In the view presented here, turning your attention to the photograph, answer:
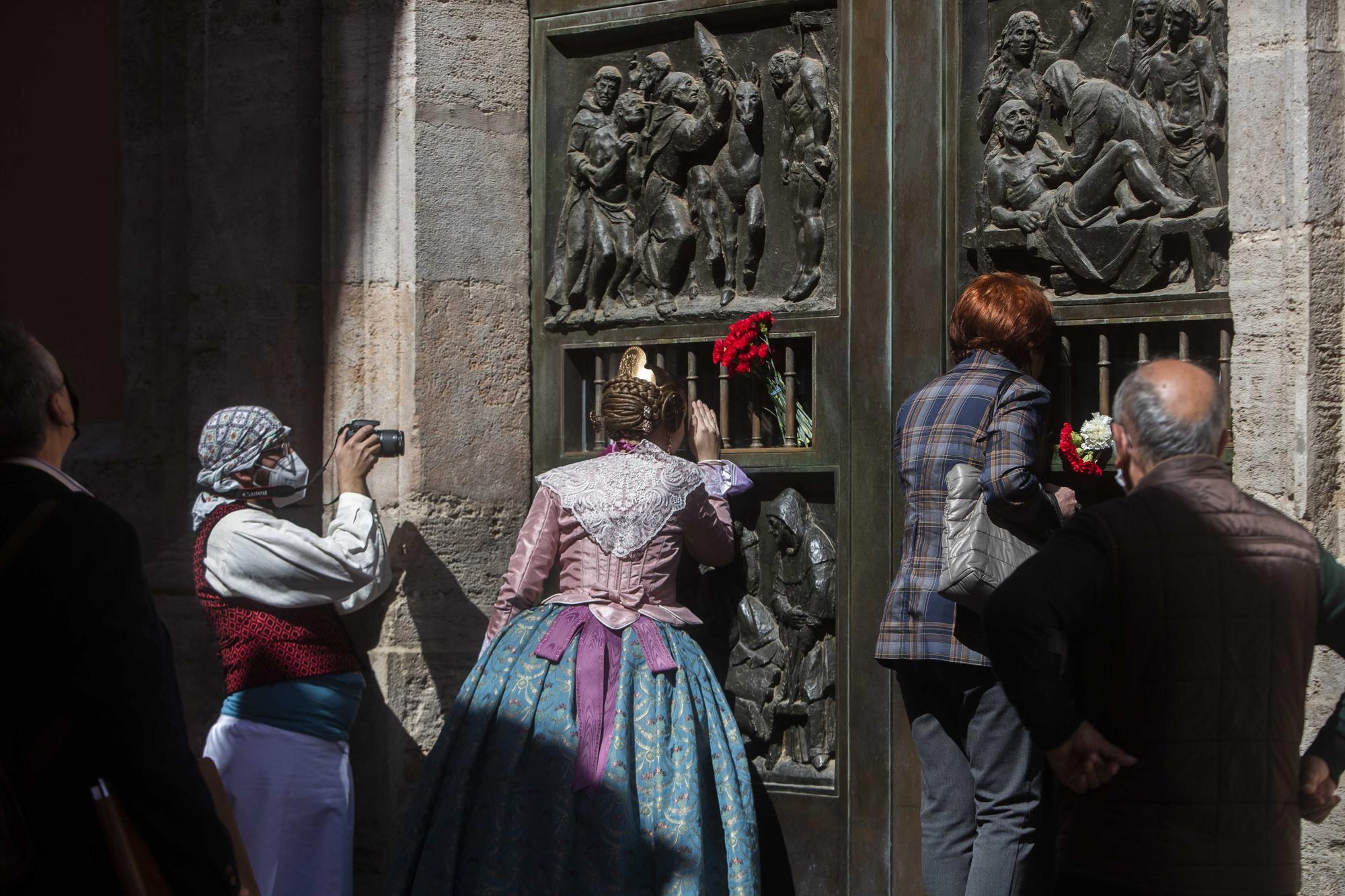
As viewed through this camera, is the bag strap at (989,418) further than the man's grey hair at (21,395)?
Yes

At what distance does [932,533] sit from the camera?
144 inches

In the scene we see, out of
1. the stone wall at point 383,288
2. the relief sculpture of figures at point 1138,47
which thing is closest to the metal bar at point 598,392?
the stone wall at point 383,288

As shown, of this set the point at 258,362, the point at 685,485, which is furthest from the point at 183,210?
the point at 685,485

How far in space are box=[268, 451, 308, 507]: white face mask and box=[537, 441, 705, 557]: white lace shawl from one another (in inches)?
28.0

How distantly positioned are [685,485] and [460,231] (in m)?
1.25

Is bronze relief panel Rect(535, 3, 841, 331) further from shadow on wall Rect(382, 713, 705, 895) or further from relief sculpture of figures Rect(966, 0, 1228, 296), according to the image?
shadow on wall Rect(382, 713, 705, 895)

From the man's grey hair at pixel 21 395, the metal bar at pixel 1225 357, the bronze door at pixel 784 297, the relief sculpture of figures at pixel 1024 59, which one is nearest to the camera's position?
the man's grey hair at pixel 21 395

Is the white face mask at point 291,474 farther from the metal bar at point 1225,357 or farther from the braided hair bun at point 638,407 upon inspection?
the metal bar at point 1225,357

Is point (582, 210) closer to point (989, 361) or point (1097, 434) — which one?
point (989, 361)

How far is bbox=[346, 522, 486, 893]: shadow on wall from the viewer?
470 cm

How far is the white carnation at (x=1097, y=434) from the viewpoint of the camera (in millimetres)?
3902

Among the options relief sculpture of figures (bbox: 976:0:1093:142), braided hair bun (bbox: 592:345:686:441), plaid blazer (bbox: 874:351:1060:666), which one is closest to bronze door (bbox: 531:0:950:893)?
relief sculpture of figures (bbox: 976:0:1093:142)

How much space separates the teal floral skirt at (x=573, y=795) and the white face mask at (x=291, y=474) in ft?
2.48

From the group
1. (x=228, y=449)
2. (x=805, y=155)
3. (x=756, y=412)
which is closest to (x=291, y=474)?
(x=228, y=449)
